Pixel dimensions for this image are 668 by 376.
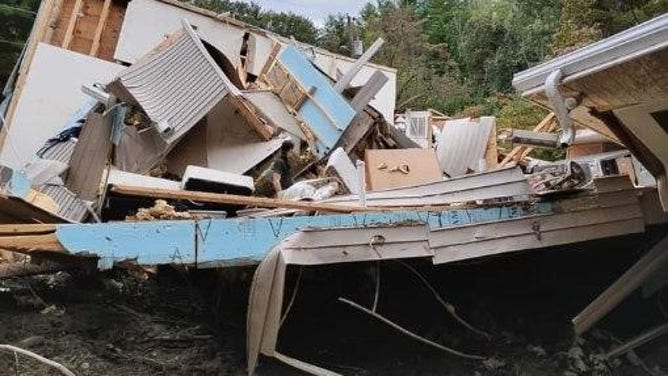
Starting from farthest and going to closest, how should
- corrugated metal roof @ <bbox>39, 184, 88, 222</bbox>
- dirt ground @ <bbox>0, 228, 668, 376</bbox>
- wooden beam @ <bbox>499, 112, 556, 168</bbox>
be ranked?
1. wooden beam @ <bbox>499, 112, 556, 168</bbox>
2. corrugated metal roof @ <bbox>39, 184, 88, 222</bbox>
3. dirt ground @ <bbox>0, 228, 668, 376</bbox>

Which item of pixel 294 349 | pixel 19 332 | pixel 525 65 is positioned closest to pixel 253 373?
pixel 294 349

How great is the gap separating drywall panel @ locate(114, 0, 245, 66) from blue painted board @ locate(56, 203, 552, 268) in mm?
7735

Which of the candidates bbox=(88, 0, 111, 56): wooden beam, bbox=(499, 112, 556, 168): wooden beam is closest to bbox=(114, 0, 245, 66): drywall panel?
bbox=(88, 0, 111, 56): wooden beam

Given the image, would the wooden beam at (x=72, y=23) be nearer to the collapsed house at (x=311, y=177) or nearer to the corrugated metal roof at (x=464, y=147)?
the collapsed house at (x=311, y=177)

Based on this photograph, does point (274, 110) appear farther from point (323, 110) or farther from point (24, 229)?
point (24, 229)

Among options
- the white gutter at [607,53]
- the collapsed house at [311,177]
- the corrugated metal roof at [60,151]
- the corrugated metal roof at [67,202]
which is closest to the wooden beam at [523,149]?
the collapsed house at [311,177]

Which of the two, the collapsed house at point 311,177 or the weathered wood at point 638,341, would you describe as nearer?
the collapsed house at point 311,177

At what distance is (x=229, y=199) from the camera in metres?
4.80

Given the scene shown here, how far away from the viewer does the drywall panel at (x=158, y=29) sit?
11719mm

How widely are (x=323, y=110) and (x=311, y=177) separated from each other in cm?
103

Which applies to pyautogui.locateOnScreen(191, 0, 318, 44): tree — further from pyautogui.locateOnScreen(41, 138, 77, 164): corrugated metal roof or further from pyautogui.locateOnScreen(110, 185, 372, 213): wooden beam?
pyautogui.locateOnScreen(110, 185, 372, 213): wooden beam

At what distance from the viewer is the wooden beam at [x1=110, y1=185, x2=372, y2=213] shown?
4.56 metres

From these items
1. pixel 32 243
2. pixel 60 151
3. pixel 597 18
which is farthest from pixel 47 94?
pixel 597 18

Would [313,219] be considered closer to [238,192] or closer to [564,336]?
[238,192]
